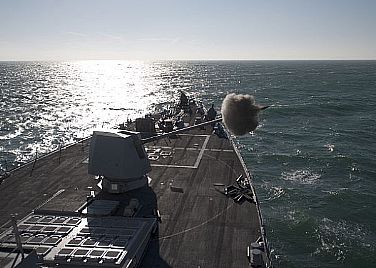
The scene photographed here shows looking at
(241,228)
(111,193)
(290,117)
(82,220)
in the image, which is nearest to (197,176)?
(111,193)

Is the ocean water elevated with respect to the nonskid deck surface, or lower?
lower

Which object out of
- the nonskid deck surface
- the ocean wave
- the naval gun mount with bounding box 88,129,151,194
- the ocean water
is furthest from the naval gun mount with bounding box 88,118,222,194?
the ocean wave

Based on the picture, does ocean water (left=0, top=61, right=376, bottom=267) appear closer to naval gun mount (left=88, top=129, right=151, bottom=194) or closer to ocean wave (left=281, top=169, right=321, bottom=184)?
ocean wave (left=281, top=169, right=321, bottom=184)

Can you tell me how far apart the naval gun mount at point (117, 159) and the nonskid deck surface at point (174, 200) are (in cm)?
121

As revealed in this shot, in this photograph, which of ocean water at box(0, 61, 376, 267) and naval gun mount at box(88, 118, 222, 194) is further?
ocean water at box(0, 61, 376, 267)

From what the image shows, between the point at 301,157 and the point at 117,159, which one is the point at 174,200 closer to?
the point at 117,159

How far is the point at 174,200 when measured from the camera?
29797 mm

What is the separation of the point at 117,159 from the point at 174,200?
5.43 metres

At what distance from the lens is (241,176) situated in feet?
111

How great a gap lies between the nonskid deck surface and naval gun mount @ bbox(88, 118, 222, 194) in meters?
1.21

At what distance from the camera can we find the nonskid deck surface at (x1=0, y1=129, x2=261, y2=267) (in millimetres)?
22203

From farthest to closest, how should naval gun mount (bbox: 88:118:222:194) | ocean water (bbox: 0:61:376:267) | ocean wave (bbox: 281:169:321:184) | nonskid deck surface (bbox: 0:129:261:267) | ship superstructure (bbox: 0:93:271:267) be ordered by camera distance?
ocean wave (bbox: 281:169:321:184) < ocean water (bbox: 0:61:376:267) < naval gun mount (bbox: 88:118:222:194) < nonskid deck surface (bbox: 0:129:261:267) < ship superstructure (bbox: 0:93:271:267)

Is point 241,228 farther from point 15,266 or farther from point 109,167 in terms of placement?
point 15,266

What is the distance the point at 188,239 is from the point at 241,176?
451 inches
